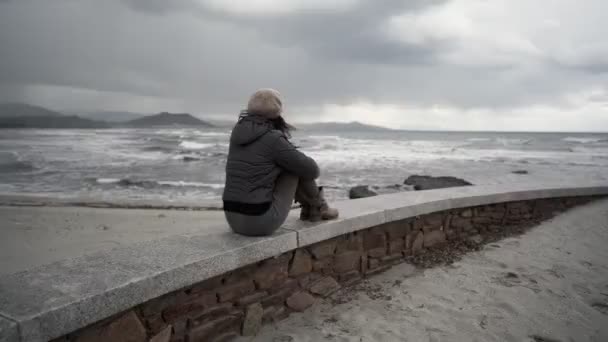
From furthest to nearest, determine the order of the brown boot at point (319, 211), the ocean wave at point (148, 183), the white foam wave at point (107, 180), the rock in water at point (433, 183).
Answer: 1. the white foam wave at point (107, 180)
2. the ocean wave at point (148, 183)
3. the rock in water at point (433, 183)
4. the brown boot at point (319, 211)

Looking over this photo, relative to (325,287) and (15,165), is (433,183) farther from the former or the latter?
(15,165)

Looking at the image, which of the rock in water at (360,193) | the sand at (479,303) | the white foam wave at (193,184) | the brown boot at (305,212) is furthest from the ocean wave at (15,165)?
the sand at (479,303)

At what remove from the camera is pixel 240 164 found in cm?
278

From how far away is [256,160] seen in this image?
2.75m

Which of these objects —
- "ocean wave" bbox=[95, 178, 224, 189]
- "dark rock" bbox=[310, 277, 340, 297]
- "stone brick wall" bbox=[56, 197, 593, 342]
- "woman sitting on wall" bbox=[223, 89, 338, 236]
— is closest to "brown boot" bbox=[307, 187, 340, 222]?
"stone brick wall" bbox=[56, 197, 593, 342]

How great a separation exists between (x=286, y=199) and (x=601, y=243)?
4.30 metres

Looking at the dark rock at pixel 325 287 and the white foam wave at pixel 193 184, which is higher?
the dark rock at pixel 325 287

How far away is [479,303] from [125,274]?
273cm

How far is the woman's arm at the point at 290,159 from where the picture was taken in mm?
2758

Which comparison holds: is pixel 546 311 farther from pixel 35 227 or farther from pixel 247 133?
pixel 35 227

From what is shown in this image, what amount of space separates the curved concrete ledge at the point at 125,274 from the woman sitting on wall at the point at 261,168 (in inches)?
5.9

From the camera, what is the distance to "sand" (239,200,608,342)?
2.92 m

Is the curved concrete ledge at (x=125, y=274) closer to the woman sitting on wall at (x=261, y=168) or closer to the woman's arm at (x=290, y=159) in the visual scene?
the woman sitting on wall at (x=261, y=168)

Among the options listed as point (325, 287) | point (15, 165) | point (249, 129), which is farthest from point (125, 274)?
point (15, 165)
